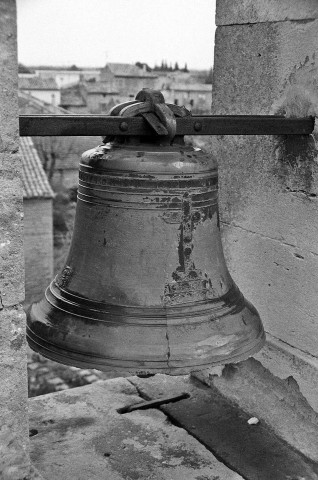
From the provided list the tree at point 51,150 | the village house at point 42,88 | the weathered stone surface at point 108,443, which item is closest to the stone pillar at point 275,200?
the weathered stone surface at point 108,443

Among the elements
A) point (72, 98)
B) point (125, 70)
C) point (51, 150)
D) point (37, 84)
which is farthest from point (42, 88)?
point (51, 150)

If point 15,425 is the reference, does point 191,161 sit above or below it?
above

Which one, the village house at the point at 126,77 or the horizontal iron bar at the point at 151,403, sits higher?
the village house at the point at 126,77

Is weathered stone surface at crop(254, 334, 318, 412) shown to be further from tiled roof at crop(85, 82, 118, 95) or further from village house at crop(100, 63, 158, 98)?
village house at crop(100, 63, 158, 98)

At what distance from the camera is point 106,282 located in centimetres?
165

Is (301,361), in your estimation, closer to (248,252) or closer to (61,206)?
(248,252)

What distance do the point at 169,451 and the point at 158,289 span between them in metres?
1.08

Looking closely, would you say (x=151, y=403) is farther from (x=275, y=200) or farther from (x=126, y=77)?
(x=126, y=77)

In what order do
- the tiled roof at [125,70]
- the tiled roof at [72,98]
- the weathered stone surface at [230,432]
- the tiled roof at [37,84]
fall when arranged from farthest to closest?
the tiled roof at [125,70]
the tiled roof at [37,84]
the tiled roof at [72,98]
the weathered stone surface at [230,432]

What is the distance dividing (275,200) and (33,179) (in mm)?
16125

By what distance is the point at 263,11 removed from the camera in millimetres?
2461

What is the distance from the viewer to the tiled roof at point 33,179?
17.5m

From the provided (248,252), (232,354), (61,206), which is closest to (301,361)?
(248,252)

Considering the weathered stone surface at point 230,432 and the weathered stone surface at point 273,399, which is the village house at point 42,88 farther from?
the weathered stone surface at point 273,399
